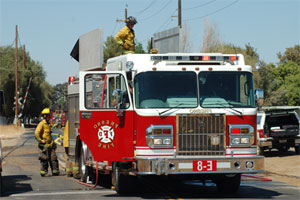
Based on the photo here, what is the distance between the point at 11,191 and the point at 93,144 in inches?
108

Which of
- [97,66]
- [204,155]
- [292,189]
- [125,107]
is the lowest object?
[292,189]

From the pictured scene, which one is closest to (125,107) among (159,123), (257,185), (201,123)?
(159,123)

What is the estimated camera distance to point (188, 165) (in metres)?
11.3

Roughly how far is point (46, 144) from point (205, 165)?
6.99m

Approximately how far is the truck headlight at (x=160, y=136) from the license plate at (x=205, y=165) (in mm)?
619

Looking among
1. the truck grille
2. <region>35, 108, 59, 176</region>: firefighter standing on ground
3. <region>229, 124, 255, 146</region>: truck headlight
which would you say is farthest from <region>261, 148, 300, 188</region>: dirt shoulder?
<region>35, 108, 59, 176</region>: firefighter standing on ground

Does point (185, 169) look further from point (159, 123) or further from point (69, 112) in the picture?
point (69, 112)

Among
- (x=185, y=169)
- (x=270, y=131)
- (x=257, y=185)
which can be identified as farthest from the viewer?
(x=270, y=131)

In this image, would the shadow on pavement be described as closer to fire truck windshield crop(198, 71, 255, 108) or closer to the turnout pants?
the turnout pants

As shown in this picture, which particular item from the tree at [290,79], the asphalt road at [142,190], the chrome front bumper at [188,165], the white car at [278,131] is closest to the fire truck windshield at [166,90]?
the chrome front bumper at [188,165]

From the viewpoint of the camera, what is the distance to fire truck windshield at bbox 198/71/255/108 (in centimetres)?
1192

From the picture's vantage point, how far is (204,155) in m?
11.6

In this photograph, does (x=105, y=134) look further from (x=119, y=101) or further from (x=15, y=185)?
(x=15, y=185)

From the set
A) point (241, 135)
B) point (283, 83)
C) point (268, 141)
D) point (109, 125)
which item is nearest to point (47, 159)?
point (109, 125)
